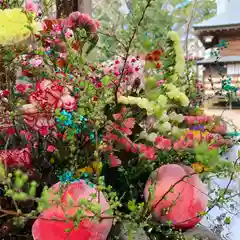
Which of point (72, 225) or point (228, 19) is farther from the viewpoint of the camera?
point (228, 19)

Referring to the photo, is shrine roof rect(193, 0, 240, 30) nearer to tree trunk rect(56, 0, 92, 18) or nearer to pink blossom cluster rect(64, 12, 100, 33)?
tree trunk rect(56, 0, 92, 18)

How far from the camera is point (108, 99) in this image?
484mm

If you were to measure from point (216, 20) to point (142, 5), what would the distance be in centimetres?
657

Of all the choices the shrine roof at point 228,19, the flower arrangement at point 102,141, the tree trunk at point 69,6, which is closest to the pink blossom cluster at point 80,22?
the flower arrangement at point 102,141

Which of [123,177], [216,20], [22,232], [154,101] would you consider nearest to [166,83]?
[154,101]

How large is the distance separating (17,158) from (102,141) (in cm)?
10

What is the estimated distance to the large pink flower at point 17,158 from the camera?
0.49m

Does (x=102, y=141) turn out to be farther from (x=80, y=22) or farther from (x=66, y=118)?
(x=80, y=22)

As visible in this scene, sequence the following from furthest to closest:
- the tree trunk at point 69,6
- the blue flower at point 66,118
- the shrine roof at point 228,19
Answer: the shrine roof at point 228,19 < the tree trunk at point 69,6 < the blue flower at point 66,118

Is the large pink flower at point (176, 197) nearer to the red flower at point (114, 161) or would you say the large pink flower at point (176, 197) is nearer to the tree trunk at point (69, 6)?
the red flower at point (114, 161)

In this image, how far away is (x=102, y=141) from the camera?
49cm

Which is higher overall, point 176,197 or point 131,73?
point 131,73

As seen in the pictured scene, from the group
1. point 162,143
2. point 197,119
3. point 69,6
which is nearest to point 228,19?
point 69,6

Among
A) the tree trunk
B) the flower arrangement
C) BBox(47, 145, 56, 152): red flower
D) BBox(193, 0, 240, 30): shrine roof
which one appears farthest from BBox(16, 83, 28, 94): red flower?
BBox(193, 0, 240, 30): shrine roof
